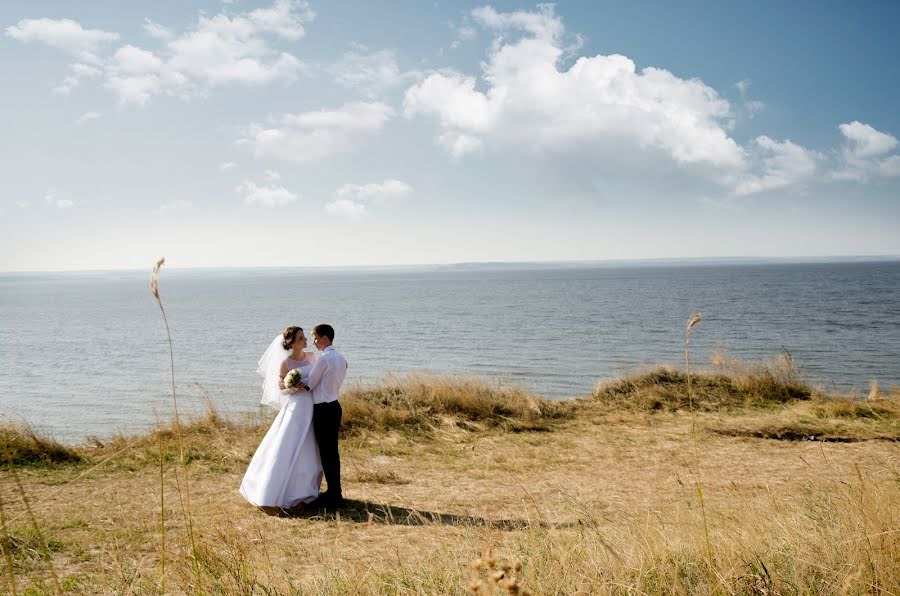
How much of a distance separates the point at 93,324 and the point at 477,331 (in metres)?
46.1

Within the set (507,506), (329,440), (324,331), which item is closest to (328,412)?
(329,440)

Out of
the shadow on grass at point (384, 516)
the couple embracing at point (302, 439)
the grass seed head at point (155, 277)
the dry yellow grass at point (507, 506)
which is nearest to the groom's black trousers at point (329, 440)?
the couple embracing at point (302, 439)

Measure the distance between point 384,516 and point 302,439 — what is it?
1.55 m

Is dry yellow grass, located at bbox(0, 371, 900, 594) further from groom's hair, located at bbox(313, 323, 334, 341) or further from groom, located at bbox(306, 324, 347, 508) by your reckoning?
groom's hair, located at bbox(313, 323, 334, 341)

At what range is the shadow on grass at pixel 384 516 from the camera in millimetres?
7570

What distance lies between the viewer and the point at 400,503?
8.70 m

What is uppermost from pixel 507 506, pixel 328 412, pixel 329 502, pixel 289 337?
pixel 289 337

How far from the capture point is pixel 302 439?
27.0 ft

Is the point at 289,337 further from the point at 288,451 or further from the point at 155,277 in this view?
the point at 155,277

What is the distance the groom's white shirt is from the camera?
8.21 meters

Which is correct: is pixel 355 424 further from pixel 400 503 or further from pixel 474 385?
pixel 400 503

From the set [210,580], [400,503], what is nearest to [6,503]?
[400,503]

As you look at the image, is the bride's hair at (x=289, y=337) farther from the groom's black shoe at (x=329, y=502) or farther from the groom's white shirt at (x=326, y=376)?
the groom's black shoe at (x=329, y=502)

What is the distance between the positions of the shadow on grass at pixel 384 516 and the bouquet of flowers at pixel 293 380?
1.67 metres
